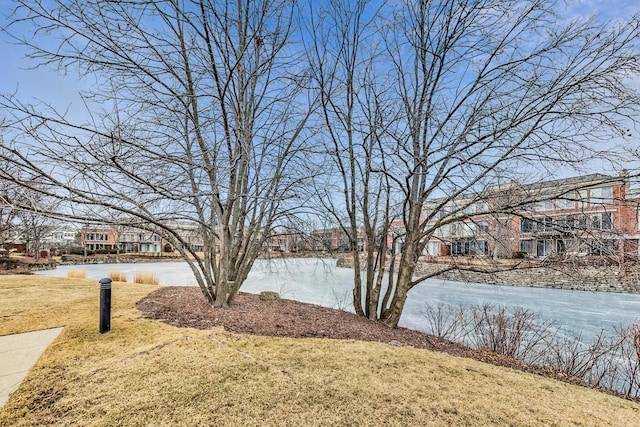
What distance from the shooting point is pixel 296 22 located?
532cm

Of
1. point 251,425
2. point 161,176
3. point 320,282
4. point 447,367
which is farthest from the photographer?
point 320,282

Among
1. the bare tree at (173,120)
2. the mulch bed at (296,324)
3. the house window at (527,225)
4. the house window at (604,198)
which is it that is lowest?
the mulch bed at (296,324)

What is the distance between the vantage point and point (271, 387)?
272 cm

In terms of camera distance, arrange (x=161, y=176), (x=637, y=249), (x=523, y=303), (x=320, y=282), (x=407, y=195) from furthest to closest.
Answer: (x=320, y=282) → (x=523, y=303) → (x=407, y=195) → (x=161, y=176) → (x=637, y=249)

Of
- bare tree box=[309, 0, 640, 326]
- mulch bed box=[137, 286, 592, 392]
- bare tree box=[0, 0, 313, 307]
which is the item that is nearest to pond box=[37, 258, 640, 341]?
mulch bed box=[137, 286, 592, 392]

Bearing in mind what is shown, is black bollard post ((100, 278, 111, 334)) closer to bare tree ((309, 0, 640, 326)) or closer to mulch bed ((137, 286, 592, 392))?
mulch bed ((137, 286, 592, 392))

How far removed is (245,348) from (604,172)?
16.0 feet

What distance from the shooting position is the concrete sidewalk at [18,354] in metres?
2.64

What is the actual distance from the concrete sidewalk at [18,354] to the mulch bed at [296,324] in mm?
1336

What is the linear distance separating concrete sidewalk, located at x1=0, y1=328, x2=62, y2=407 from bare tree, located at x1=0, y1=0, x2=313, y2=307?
1.48 m

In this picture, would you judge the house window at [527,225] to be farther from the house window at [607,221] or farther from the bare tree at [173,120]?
the bare tree at [173,120]

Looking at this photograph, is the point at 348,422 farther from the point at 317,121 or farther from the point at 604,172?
the point at 317,121

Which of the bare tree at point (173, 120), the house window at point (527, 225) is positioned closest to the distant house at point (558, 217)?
the house window at point (527, 225)

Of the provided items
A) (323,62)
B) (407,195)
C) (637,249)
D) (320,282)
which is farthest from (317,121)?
(320,282)
